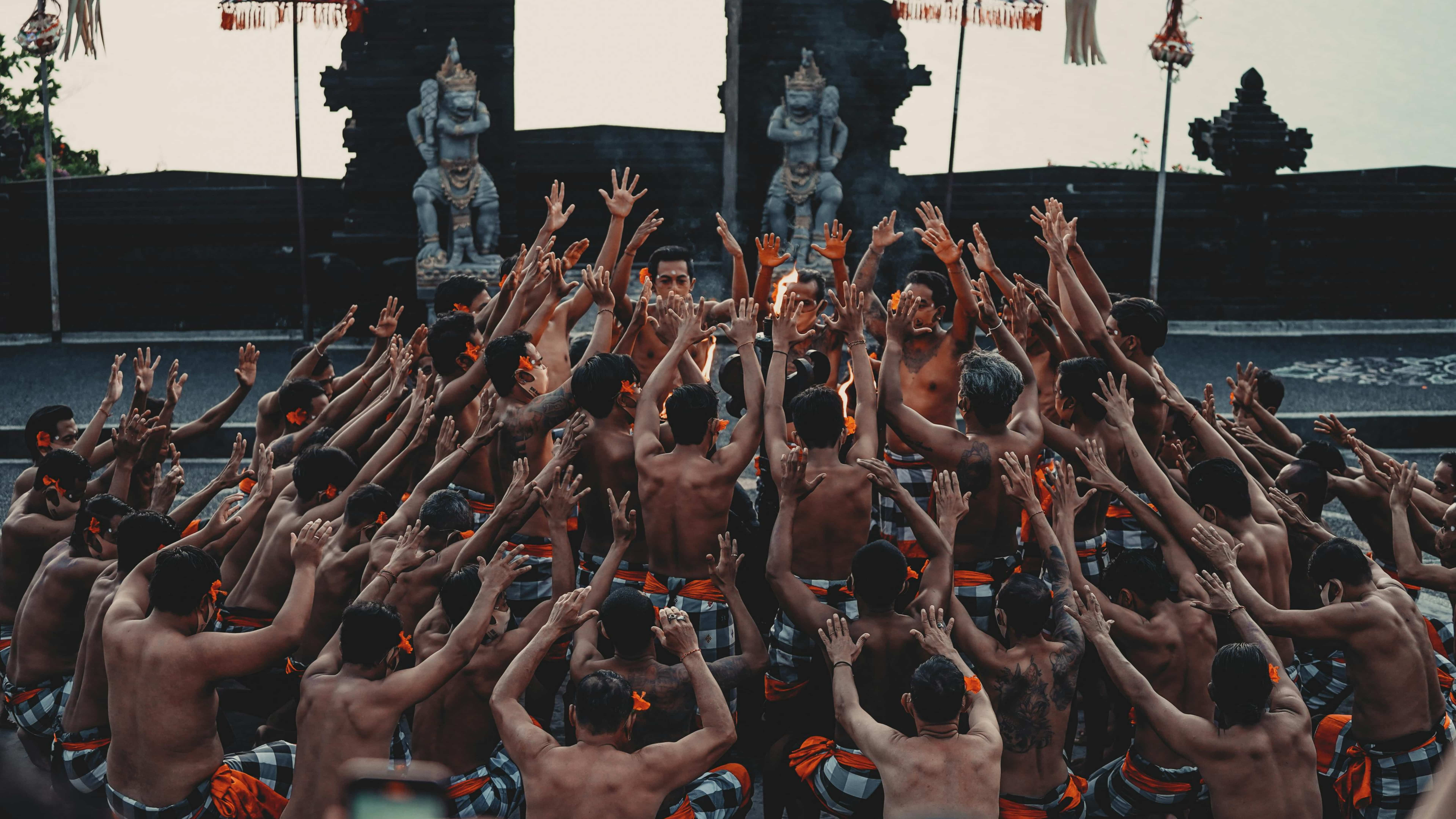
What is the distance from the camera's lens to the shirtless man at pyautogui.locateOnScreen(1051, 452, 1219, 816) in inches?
172

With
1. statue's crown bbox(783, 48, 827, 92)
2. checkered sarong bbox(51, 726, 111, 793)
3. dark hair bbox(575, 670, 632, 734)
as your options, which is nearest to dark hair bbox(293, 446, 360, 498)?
checkered sarong bbox(51, 726, 111, 793)

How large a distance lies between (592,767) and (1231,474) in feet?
8.56

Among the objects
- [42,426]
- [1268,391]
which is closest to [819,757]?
[1268,391]

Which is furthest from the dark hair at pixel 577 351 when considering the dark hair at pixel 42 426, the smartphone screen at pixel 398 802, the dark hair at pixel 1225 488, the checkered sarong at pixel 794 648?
the smartphone screen at pixel 398 802

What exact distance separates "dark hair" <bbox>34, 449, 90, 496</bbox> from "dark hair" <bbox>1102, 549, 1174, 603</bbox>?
4.03 meters

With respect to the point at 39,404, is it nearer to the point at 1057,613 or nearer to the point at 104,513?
the point at 104,513

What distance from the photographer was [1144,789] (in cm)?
440

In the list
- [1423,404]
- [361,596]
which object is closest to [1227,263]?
[1423,404]

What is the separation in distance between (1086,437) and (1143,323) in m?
0.75

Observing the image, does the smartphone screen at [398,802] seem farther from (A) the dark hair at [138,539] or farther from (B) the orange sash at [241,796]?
(A) the dark hair at [138,539]

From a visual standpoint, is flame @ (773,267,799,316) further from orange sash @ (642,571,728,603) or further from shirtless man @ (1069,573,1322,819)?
shirtless man @ (1069,573,1322,819)

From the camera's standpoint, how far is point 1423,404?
11.5m

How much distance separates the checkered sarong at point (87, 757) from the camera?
445cm

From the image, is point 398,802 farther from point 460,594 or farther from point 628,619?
point 460,594
